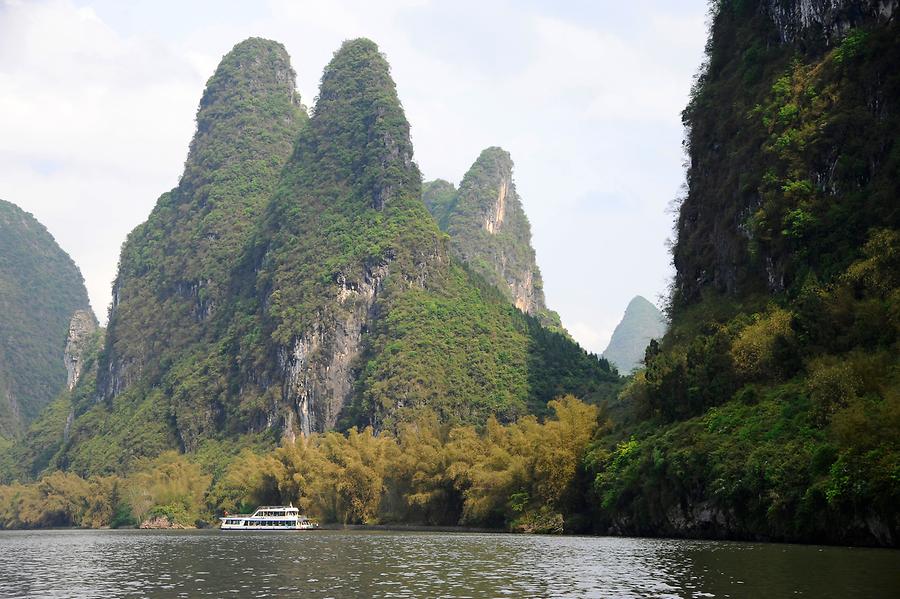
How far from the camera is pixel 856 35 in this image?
7788cm

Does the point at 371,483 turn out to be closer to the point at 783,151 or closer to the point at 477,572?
the point at 783,151

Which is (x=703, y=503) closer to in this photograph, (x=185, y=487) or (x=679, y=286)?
(x=679, y=286)

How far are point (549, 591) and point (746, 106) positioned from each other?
62663 millimetres

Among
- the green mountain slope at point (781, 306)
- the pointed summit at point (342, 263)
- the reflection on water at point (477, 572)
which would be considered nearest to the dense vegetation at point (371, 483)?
the green mountain slope at point (781, 306)

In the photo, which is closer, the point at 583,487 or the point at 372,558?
the point at 372,558

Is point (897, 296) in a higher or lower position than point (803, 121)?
lower

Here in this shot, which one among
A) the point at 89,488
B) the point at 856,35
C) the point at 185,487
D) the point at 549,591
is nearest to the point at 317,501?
the point at 185,487

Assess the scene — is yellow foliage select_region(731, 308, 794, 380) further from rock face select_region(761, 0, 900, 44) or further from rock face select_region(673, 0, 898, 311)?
rock face select_region(761, 0, 900, 44)

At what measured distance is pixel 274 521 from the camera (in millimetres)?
113938

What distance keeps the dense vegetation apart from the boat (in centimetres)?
322

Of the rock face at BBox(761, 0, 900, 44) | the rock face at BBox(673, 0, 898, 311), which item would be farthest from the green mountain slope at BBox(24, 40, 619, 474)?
the rock face at BBox(761, 0, 900, 44)

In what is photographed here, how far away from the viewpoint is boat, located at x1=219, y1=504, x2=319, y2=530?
11138cm

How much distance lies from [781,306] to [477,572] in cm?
3948

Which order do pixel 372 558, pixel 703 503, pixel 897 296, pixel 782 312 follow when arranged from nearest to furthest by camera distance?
pixel 372 558 → pixel 897 296 → pixel 703 503 → pixel 782 312
